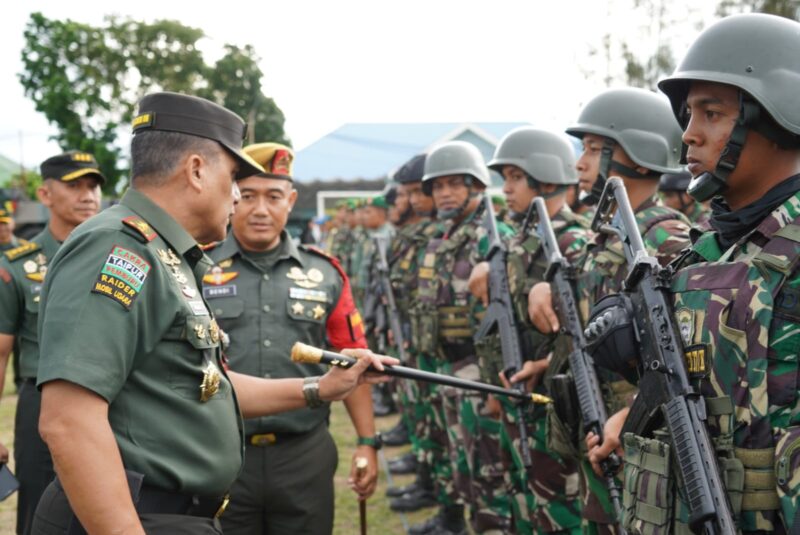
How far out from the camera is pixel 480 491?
568cm

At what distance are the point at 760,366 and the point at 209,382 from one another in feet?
5.20

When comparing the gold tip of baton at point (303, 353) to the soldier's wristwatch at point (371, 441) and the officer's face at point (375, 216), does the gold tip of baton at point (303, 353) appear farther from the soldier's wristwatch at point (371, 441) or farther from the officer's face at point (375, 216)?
the officer's face at point (375, 216)

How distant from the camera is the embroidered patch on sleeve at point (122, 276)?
2.20 m

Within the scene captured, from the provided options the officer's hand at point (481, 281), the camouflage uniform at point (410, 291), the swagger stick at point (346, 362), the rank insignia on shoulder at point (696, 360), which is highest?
the rank insignia on shoulder at point (696, 360)

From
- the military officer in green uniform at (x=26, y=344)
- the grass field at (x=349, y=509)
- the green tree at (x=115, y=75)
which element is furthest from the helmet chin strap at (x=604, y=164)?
the green tree at (x=115, y=75)

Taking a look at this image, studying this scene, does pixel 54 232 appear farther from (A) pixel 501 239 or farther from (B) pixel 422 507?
(B) pixel 422 507

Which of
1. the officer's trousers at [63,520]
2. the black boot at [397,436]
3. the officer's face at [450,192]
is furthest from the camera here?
the black boot at [397,436]

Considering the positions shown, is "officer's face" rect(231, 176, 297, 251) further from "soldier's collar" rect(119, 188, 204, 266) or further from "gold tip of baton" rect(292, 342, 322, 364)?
"soldier's collar" rect(119, 188, 204, 266)

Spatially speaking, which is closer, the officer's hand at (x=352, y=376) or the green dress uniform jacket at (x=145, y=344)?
the green dress uniform jacket at (x=145, y=344)

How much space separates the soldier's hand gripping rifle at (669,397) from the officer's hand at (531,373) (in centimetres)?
171

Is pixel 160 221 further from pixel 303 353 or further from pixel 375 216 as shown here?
pixel 375 216

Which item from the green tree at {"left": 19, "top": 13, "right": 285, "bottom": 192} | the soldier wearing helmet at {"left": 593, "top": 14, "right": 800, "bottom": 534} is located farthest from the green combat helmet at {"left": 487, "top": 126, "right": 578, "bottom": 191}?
the green tree at {"left": 19, "top": 13, "right": 285, "bottom": 192}

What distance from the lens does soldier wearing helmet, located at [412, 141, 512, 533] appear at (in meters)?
5.77

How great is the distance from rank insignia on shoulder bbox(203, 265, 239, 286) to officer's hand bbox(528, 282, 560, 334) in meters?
1.58
